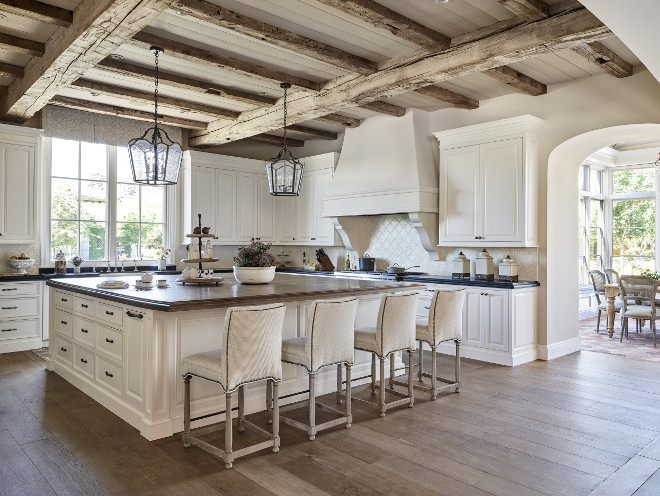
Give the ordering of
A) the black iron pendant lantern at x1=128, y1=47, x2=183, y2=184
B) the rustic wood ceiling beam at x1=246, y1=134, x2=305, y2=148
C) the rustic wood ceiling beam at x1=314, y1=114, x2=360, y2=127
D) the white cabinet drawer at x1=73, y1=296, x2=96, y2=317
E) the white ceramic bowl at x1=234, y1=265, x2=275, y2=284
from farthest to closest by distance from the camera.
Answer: the rustic wood ceiling beam at x1=246, y1=134, x2=305, y2=148, the rustic wood ceiling beam at x1=314, y1=114, x2=360, y2=127, the white ceramic bowl at x1=234, y1=265, x2=275, y2=284, the white cabinet drawer at x1=73, y1=296, x2=96, y2=317, the black iron pendant lantern at x1=128, y1=47, x2=183, y2=184

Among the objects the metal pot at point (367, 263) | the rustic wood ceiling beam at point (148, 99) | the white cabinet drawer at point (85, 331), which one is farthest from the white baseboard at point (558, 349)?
the rustic wood ceiling beam at point (148, 99)

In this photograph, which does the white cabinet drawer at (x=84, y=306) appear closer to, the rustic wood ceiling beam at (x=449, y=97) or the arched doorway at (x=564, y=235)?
the rustic wood ceiling beam at (x=449, y=97)

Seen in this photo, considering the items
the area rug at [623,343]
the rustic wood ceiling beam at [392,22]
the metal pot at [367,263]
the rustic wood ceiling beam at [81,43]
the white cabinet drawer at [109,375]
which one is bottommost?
the area rug at [623,343]

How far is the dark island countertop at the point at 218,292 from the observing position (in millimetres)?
3279

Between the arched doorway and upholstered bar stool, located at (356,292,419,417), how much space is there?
2528mm

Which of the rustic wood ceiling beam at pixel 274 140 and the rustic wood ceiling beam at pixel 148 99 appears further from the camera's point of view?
the rustic wood ceiling beam at pixel 274 140

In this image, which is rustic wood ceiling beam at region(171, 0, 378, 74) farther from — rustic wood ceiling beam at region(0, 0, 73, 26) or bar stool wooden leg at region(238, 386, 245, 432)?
bar stool wooden leg at region(238, 386, 245, 432)

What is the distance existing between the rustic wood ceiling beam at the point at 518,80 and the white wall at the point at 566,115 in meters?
0.16

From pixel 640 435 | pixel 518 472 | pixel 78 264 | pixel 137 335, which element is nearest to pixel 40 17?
pixel 137 335

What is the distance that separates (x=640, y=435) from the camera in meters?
3.49

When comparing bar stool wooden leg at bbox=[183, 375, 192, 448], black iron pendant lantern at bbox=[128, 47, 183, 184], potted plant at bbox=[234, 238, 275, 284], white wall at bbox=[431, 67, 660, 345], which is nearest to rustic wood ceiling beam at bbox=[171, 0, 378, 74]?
black iron pendant lantern at bbox=[128, 47, 183, 184]

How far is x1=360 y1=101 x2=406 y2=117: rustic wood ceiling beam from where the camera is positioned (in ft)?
20.1

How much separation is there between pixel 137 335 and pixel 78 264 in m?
3.65

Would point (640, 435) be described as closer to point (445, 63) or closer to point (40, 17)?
point (445, 63)
